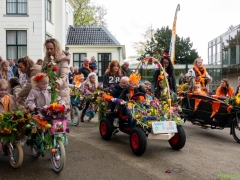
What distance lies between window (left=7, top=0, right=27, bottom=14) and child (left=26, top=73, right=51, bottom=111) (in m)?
17.0

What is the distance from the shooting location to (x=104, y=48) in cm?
2705

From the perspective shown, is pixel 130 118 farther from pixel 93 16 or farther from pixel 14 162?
pixel 93 16

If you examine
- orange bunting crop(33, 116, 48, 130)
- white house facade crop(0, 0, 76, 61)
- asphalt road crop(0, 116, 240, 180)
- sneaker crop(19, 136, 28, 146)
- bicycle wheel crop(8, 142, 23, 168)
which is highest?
white house facade crop(0, 0, 76, 61)

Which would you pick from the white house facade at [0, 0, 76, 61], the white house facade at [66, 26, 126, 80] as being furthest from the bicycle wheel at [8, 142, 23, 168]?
the white house facade at [66, 26, 126, 80]

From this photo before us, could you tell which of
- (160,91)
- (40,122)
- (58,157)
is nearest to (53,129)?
(40,122)

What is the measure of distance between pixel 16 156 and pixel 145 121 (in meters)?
2.32

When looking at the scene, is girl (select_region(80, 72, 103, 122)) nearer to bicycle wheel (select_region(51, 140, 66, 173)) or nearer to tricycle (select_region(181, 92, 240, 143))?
tricycle (select_region(181, 92, 240, 143))

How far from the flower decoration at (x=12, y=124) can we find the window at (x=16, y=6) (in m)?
17.3

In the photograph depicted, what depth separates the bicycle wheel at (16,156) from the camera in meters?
→ 5.10

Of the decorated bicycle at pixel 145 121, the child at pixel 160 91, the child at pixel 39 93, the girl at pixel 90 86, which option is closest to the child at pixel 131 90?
the decorated bicycle at pixel 145 121

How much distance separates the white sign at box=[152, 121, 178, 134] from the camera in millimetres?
5964

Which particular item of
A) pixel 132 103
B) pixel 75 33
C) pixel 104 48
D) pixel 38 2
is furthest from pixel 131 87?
pixel 75 33

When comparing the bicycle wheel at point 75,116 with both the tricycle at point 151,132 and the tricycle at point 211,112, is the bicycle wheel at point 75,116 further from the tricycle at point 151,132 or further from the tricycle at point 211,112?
the tricycle at point 151,132

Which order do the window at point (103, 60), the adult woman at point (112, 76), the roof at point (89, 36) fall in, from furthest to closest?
the roof at point (89, 36) → the window at point (103, 60) → the adult woman at point (112, 76)
